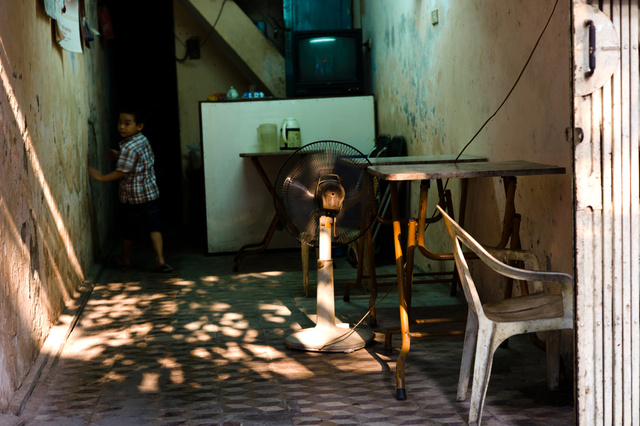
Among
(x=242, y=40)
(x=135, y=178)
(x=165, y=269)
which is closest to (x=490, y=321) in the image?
(x=165, y=269)

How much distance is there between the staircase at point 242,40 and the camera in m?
8.60

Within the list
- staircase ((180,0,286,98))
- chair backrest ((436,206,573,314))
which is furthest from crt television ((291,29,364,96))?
chair backrest ((436,206,573,314))

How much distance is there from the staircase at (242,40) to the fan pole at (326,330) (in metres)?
5.34

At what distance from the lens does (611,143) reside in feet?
7.98

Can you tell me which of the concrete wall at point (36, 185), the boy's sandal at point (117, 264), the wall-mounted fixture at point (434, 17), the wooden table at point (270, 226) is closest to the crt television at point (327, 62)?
the wooden table at point (270, 226)

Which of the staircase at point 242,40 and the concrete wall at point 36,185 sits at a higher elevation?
the staircase at point 242,40

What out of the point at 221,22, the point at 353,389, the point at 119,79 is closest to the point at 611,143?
the point at 353,389

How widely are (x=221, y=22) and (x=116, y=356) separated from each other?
561 centimetres

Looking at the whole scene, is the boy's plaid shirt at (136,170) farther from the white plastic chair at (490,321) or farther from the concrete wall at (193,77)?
the white plastic chair at (490,321)

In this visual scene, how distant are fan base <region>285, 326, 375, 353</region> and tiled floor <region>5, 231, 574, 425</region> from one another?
48 millimetres

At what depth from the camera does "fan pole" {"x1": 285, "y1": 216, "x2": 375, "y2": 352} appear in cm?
392

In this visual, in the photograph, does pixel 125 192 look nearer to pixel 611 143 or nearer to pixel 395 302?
pixel 395 302

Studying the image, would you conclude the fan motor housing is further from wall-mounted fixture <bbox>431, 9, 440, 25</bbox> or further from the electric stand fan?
wall-mounted fixture <bbox>431, 9, 440, 25</bbox>

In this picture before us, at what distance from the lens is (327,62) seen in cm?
758
